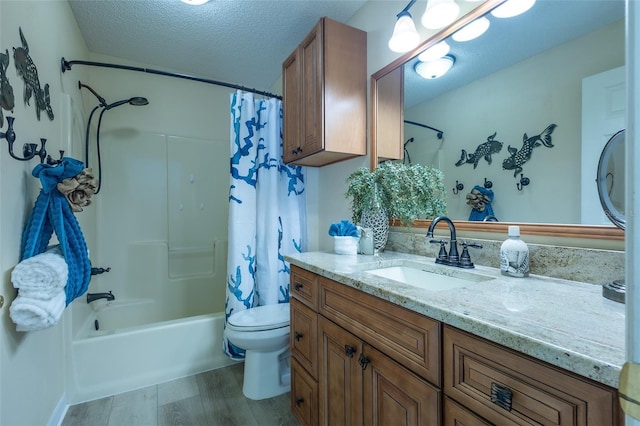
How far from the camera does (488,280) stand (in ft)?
3.26

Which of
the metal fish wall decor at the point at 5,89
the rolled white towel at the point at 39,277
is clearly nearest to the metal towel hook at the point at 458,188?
the rolled white towel at the point at 39,277

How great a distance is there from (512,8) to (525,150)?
1.81 ft

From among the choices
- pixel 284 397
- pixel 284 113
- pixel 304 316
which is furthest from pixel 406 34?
pixel 284 397

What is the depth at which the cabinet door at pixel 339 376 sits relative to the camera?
40.1 inches

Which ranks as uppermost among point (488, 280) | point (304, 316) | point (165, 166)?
point (165, 166)

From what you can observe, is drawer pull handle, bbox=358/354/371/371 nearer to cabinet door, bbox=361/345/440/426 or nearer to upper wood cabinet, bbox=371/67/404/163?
cabinet door, bbox=361/345/440/426

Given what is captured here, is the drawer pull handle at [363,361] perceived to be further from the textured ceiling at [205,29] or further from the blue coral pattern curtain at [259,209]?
the textured ceiling at [205,29]

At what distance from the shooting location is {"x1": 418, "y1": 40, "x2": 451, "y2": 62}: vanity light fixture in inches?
53.6

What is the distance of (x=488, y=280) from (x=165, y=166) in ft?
9.08

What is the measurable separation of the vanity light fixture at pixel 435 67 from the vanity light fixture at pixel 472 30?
9 cm

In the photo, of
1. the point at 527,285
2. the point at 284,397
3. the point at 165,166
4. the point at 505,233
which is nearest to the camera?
the point at 527,285

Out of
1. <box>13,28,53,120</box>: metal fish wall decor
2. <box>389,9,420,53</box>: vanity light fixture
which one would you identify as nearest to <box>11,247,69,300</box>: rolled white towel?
<box>13,28,53,120</box>: metal fish wall decor

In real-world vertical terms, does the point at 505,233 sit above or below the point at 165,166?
below

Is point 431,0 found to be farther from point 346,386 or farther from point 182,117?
point 182,117
